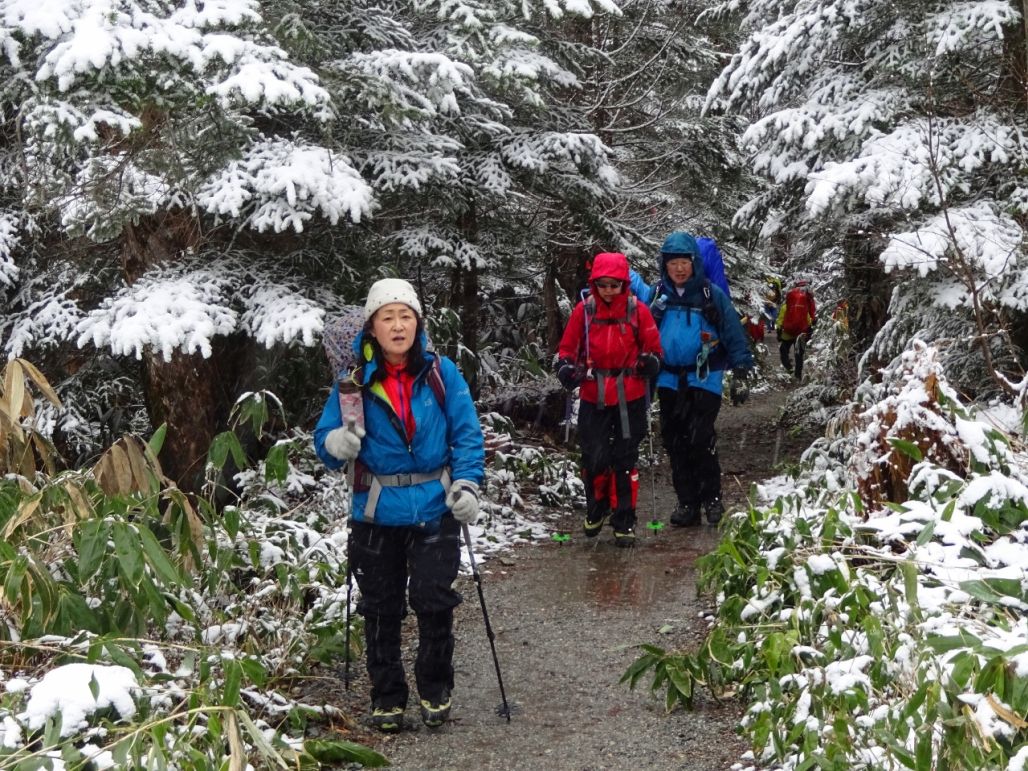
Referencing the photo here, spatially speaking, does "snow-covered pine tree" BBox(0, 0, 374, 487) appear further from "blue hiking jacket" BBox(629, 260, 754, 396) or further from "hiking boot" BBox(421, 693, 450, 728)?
"hiking boot" BBox(421, 693, 450, 728)

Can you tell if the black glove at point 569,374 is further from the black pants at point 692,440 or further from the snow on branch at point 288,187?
the snow on branch at point 288,187

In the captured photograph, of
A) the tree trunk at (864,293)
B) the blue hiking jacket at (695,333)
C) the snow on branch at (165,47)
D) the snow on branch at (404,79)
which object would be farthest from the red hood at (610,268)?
the tree trunk at (864,293)

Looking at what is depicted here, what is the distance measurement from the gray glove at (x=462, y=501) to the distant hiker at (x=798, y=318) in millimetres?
17072

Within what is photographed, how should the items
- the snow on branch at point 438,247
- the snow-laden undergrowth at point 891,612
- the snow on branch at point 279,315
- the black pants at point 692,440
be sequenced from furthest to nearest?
the snow on branch at point 438,247, the black pants at point 692,440, the snow on branch at point 279,315, the snow-laden undergrowth at point 891,612

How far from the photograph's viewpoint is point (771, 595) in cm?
548

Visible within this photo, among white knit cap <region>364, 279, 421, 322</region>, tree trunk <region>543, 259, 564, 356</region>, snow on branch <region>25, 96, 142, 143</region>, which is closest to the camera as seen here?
white knit cap <region>364, 279, 421, 322</region>

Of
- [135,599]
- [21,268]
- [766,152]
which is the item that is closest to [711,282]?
[766,152]

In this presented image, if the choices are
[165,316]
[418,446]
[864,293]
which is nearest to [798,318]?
[864,293]

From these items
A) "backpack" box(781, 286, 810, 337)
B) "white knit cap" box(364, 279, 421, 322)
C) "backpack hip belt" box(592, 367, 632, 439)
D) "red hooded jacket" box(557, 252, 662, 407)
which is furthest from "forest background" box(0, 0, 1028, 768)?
"backpack" box(781, 286, 810, 337)

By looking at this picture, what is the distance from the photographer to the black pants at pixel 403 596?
17.0ft

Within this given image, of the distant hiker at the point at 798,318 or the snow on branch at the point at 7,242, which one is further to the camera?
the distant hiker at the point at 798,318

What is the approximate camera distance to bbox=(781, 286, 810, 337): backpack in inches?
840

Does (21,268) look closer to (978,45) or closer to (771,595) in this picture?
(771,595)

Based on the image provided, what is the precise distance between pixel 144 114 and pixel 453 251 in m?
3.48
